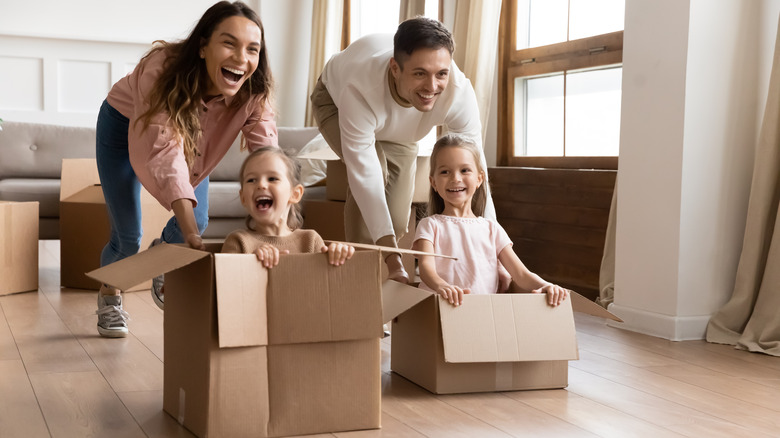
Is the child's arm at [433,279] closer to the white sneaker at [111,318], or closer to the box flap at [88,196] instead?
the white sneaker at [111,318]

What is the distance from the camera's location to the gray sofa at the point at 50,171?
14.5 feet

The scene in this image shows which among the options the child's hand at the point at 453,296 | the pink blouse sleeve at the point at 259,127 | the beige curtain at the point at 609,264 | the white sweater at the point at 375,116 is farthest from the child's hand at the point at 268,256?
the beige curtain at the point at 609,264

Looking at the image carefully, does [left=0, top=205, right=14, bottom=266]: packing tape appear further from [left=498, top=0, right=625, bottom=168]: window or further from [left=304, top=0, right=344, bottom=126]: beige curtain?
[left=304, top=0, right=344, bottom=126]: beige curtain

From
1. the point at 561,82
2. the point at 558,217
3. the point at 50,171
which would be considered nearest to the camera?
the point at 558,217

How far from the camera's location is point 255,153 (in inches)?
75.1

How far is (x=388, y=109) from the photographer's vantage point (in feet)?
8.23

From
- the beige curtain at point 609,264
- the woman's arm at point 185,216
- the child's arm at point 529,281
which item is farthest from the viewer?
the beige curtain at point 609,264

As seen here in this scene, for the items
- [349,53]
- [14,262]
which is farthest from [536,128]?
[14,262]

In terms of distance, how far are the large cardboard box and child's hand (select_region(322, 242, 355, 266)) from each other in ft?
7.29

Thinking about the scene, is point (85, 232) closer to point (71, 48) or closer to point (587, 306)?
point (587, 306)

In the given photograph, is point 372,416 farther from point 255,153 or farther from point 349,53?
point 349,53

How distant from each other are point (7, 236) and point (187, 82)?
1.91 metres

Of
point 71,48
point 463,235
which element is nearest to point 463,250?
point 463,235

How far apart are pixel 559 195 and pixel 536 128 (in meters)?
0.53
